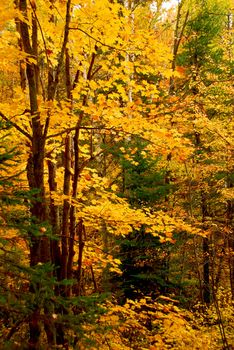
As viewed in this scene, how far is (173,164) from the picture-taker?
1160 cm

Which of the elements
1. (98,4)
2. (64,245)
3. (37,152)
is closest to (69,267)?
(64,245)

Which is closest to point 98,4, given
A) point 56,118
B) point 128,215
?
point 56,118

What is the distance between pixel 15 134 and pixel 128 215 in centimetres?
240

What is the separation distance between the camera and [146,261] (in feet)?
27.0

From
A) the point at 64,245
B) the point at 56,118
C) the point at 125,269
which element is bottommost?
the point at 125,269

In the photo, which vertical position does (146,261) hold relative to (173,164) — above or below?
below

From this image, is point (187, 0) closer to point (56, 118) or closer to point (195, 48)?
point (195, 48)

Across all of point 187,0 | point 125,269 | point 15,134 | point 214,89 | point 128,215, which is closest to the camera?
point 15,134

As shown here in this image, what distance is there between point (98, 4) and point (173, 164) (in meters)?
7.73

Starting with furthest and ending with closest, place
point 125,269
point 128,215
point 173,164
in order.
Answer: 1. point 173,164
2. point 125,269
3. point 128,215

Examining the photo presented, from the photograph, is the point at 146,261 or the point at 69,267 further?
the point at 146,261

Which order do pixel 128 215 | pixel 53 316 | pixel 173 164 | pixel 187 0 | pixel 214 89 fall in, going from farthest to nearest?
pixel 187 0
pixel 214 89
pixel 173 164
pixel 128 215
pixel 53 316

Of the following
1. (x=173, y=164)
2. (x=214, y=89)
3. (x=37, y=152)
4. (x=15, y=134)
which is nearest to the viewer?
(x=37, y=152)

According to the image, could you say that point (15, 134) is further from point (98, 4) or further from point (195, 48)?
point (195, 48)
